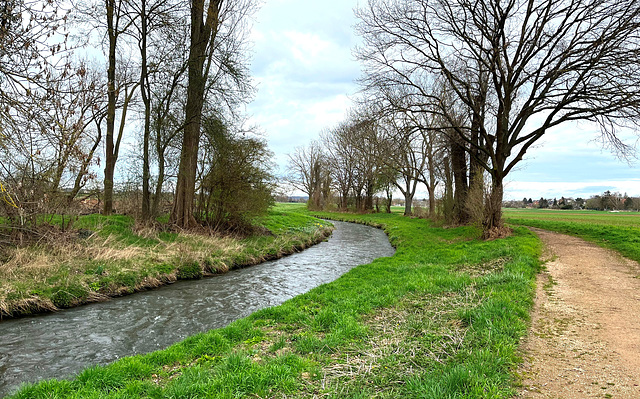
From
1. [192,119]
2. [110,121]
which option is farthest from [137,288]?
[110,121]

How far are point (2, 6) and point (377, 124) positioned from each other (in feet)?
42.4

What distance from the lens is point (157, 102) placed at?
48.6 ft

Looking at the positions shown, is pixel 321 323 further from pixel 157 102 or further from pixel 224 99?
pixel 157 102

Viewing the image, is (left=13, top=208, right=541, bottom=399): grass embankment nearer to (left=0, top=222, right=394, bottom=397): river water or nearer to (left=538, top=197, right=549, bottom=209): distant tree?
(left=0, top=222, right=394, bottom=397): river water

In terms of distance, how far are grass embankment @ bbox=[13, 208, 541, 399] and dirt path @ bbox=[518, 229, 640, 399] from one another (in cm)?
26

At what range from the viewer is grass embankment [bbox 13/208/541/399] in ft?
11.8

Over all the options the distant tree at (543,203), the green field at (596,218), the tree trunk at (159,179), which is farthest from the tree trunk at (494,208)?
the distant tree at (543,203)

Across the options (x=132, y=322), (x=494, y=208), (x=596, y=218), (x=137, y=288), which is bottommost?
(x=132, y=322)

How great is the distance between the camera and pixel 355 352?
4586mm

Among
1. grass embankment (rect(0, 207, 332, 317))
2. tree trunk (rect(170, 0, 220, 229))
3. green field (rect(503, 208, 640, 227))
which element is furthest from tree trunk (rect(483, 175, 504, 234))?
tree trunk (rect(170, 0, 220, 229))

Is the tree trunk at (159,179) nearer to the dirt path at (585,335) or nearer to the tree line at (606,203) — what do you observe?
the dirt path at (585,335)

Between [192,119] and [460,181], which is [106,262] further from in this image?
[460,181]

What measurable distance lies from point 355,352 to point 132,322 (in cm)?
494

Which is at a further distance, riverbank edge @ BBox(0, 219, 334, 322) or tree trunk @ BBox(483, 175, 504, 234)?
tree trunk @ BBox(483, 175, 504, 234)
